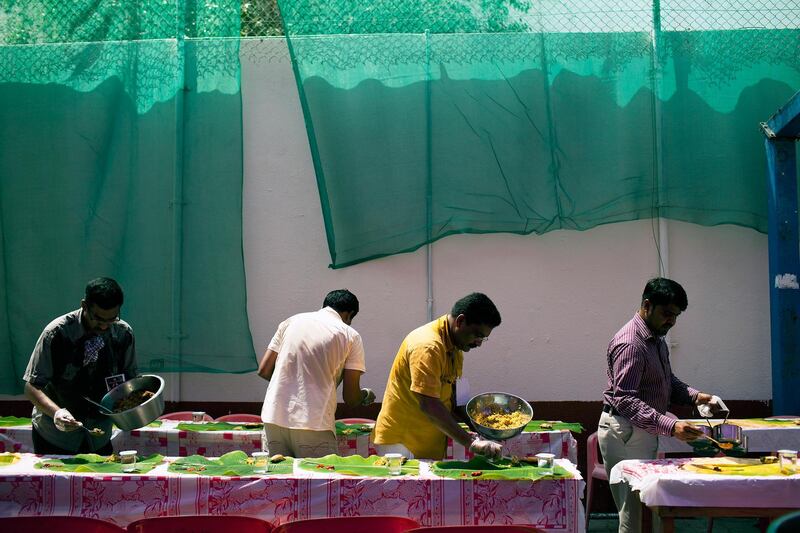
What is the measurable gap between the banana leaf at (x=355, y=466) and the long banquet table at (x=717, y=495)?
981 millimetres

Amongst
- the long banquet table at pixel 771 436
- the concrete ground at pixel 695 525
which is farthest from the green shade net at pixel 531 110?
the concrete ground at pixel 695 525

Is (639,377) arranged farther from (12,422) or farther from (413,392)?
(12,422)

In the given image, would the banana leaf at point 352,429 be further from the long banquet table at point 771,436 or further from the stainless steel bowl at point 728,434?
the stainless steel bowl at point 728,434

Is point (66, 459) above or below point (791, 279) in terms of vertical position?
below

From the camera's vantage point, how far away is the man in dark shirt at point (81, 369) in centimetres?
406

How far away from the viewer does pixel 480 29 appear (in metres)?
6.17

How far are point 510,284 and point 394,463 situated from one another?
9.31 feet

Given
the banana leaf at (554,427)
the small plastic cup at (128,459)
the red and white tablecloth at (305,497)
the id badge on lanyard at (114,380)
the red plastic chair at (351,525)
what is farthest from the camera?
the banana leaf at (554,427)

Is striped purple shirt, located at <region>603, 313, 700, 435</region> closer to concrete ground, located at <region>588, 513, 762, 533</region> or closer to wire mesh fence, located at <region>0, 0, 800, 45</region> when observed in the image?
concrete ground, located at <region>588, 513, 762, 533</region>

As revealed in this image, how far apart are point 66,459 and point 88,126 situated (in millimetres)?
3025

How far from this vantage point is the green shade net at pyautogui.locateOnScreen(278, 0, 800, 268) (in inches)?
239

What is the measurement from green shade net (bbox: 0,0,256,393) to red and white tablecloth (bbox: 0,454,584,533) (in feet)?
8.29

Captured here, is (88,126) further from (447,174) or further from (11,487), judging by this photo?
(11,487)

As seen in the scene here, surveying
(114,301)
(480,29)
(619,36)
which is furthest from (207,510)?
(619,36)
